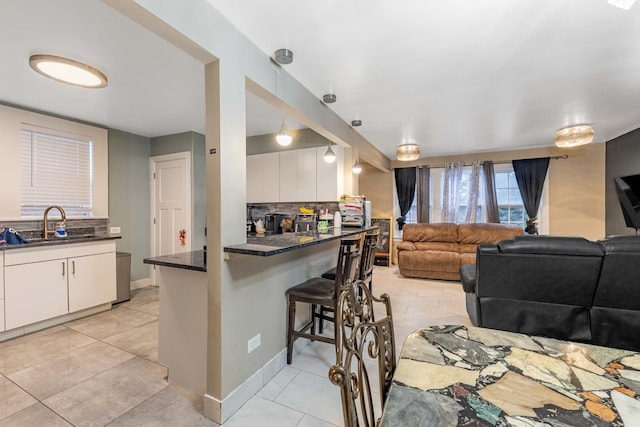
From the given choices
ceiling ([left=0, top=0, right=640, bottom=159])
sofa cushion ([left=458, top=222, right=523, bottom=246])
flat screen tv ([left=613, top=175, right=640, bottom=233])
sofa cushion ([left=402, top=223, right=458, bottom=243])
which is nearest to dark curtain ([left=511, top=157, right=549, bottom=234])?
sofa cushion ([left=458, top=222, right=523, bottom=246])

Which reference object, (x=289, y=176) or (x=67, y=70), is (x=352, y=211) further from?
(x=67, y=70)

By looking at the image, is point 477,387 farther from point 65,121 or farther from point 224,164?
point 65,121

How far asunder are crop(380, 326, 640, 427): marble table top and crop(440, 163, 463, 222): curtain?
5.21 metres

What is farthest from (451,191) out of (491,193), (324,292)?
(324,292)

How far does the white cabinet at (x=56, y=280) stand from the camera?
8.93ft

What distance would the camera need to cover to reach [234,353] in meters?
1.78

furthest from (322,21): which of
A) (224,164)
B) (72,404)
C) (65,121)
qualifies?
(65,121)

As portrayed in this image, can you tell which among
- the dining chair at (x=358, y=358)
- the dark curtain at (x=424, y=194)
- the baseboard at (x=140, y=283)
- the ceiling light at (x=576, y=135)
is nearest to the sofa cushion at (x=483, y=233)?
the dark curtain at (x=424, y=194)

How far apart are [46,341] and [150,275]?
1911 mm

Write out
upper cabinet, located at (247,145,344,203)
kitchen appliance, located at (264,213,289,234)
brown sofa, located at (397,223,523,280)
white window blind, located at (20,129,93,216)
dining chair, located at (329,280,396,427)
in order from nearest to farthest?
dining chair, located at (329,280,396,427), white window blind, located at (20,129,93,216), upper cabinet, located at (247,145,344,203), kitchen appliance, located at (264,213,289,234), brown sofa, located at (397,223,523,280)

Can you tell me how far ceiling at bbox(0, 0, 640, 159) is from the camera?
1711 mm

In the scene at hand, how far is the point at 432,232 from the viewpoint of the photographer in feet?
18.6

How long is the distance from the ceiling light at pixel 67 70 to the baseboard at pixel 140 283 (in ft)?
10.2

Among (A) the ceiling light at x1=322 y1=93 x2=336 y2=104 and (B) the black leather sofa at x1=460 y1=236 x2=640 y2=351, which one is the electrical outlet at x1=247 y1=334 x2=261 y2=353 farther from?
(A) the ceiling light at x1=322 y1=93 x2=336 y2=104
